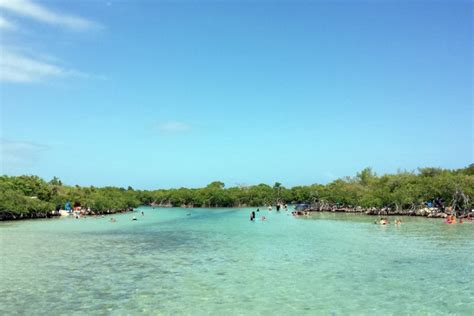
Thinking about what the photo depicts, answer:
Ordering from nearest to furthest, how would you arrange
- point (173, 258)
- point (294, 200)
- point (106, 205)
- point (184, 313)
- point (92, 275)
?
point (184, 313)
point (92, 275)
point (173, 258)
point (106, 205)
point (294, 200)

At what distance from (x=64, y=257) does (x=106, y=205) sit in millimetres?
78610

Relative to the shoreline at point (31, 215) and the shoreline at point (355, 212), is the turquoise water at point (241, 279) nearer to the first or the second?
the shoreline at point (355, 212)

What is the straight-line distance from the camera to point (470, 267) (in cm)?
2281

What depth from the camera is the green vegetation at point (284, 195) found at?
7062 cm

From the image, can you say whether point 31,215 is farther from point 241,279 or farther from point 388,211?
point 241,279

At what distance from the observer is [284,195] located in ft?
545

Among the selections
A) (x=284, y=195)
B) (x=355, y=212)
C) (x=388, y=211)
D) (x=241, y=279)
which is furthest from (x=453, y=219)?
(x=284, y=195)

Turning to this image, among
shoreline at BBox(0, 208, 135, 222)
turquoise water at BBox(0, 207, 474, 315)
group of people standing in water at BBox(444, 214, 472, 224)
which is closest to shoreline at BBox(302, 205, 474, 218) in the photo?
group of people standing in water at BBox(444, 214, 472, 224)

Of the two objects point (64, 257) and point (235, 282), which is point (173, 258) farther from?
point (235, 282)

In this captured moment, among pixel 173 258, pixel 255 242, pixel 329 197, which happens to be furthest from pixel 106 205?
pixel 173 258

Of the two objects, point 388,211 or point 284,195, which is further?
point 284,195

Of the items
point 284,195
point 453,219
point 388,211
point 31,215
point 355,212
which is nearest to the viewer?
point 453,219

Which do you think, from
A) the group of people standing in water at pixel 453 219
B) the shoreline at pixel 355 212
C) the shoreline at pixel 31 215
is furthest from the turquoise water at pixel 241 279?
the shoreline at pixel 31 215

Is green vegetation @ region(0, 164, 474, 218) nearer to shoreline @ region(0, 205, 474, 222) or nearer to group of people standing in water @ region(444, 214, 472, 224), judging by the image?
shoreline @ region(0, 205, 474, 222)
